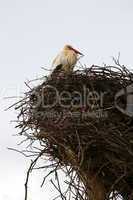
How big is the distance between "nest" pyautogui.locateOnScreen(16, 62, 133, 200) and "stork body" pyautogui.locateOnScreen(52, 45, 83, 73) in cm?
82

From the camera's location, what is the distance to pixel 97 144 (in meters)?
4.00

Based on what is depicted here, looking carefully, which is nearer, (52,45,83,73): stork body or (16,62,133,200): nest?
(16,62,133,200): nest

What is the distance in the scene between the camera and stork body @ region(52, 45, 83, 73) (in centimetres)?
530

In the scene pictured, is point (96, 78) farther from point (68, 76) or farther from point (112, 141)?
point (112, 141)

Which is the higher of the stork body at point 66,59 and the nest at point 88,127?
the stork body at point 66,59

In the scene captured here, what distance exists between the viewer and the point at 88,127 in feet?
13.2

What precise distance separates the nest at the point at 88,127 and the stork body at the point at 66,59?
0.82 metres

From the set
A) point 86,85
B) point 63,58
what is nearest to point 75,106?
point 86,85

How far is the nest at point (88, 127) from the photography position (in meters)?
→ 3.98
